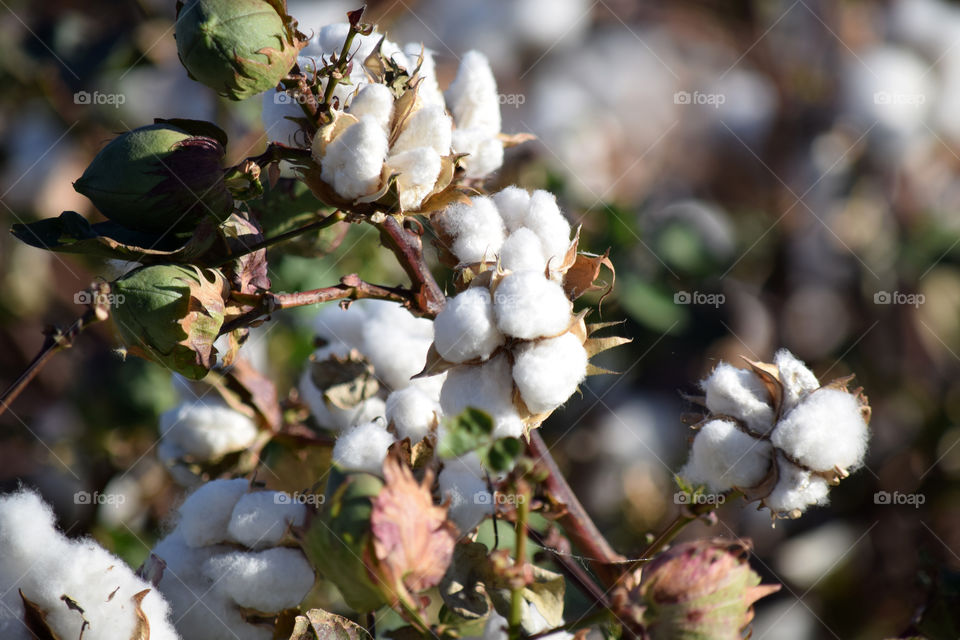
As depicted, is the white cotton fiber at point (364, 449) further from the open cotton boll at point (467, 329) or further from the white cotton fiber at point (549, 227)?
the white cotton fiber at point (549, 227)

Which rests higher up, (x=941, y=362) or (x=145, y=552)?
(x=941, y=362)

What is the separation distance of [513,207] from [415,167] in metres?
0.13

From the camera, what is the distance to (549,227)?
91cm

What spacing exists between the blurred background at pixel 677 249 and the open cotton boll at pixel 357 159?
447mm

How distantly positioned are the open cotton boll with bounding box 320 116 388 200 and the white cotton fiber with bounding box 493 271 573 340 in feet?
0.50

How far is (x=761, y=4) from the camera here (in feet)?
10.0

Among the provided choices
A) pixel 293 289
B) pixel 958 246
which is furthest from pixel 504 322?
pixel 958 246

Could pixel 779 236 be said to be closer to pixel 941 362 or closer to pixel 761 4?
pixel 941 362

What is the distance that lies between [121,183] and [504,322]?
37 cm
